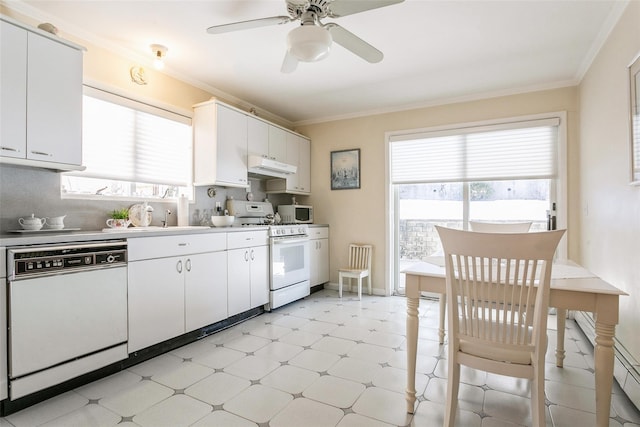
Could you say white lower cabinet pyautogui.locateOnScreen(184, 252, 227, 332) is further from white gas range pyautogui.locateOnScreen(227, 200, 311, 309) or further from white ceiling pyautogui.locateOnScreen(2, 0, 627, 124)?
white ceiling pyautogui.locateOnScreen(2, 0, 627, 124)

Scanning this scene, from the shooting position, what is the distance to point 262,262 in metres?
3.60

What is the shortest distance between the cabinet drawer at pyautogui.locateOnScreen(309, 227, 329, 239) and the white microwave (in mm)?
205

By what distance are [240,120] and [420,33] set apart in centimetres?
210

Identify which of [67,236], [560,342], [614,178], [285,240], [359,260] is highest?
[614,178]

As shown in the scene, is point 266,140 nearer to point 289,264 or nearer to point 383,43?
point 289,264

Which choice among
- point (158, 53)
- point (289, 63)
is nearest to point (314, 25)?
point (289, 63)

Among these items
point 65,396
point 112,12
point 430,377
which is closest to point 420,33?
point 112,12

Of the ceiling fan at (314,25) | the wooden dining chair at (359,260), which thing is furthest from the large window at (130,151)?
the wooden dining chair at (359,260)

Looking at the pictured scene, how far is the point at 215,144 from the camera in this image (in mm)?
3375

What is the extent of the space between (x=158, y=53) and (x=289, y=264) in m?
2.58

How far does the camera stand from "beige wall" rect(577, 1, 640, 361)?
80.4 inches

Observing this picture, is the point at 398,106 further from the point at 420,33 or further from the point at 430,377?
the point at 430,377

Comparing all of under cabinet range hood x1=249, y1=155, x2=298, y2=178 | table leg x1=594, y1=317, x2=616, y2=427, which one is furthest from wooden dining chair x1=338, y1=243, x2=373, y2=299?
table leg x1=594, y1=317, x2=616, y2=427

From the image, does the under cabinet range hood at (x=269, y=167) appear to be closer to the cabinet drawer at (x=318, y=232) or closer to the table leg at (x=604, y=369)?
the cabinet drawer at (x=318, y=232)
